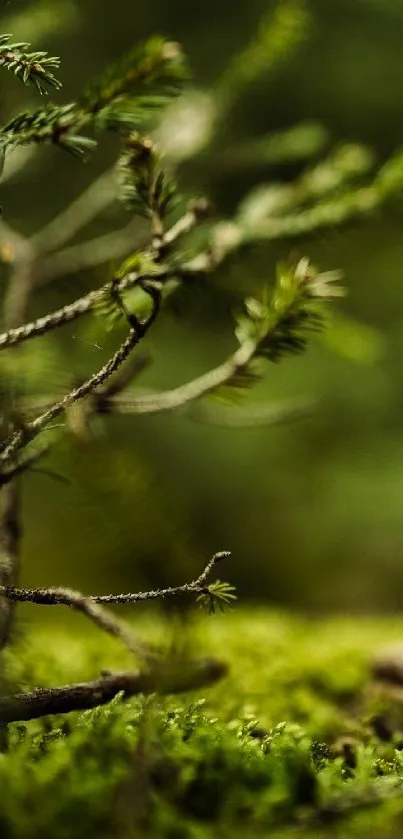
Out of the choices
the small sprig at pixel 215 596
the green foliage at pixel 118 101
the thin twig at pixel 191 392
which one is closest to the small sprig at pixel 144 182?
the green foliage at pixel 118 101

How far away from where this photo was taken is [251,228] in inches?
34.5

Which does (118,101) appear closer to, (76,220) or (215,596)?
(215,596)

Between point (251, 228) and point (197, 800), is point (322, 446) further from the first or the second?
point (197, 800)

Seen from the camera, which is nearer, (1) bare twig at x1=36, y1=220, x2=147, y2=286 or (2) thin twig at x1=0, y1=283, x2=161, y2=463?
(2) thin twig at x1=0, y1=283, x2=161, y2=463

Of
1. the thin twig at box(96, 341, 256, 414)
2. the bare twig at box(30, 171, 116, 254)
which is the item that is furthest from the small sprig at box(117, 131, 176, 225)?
the bare twig at box(30, 171, 116, 254)

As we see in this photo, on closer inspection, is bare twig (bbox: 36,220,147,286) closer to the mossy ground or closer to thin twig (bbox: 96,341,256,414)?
thin twig (bbox: 96,341,256,414)

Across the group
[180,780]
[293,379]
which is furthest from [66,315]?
[293,379]

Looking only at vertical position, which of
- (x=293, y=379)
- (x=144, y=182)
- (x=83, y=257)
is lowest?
(x=144, y=182)

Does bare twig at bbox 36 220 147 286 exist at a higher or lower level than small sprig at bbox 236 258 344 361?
higher

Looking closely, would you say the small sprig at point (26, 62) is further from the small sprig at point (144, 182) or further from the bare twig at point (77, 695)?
the bare twig at point (77, 695)

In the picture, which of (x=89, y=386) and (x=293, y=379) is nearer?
(x=89, y=386)

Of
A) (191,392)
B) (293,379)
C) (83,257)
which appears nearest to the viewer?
(191,392)

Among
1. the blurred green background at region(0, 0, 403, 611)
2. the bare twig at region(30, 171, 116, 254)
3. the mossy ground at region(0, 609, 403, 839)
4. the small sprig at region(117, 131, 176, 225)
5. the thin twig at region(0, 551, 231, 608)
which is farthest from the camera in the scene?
the blurred green background at region(0, 0, 403, 611)

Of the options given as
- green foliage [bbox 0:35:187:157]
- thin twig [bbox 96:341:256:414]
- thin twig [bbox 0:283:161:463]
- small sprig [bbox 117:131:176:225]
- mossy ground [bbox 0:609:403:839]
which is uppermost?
green foliage [bbox 0:35:187:157]
